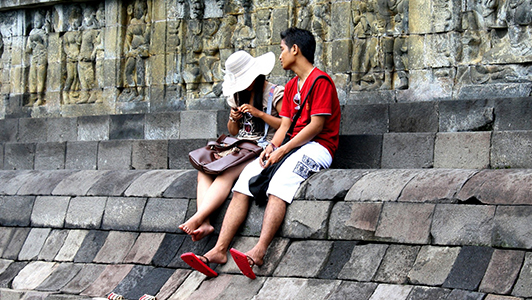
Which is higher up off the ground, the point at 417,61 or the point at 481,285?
the point at 417,61

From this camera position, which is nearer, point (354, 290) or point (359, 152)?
point (354, 290)

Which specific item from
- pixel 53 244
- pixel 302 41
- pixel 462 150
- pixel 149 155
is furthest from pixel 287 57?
pixel 53 244

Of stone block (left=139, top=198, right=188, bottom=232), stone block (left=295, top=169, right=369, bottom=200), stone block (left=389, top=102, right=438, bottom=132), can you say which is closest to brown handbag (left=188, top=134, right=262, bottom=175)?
stone block (left=139, top=198, right=188, bottom=232)

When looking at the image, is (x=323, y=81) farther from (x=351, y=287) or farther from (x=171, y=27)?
(x=171, y=27)

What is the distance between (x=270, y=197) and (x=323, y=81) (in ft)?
3.67

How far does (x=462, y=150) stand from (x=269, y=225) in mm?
1966

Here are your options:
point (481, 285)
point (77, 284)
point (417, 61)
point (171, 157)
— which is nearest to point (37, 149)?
point (171, 157)

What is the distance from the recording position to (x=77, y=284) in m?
7.55

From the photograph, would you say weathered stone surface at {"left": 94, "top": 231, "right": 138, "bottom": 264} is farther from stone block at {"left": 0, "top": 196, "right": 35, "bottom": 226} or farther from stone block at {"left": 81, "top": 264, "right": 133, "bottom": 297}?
stone block at {"left": 0, "top": 196, "right": 35, "bottom": 226}

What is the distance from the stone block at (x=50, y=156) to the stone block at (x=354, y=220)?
541 centimetres

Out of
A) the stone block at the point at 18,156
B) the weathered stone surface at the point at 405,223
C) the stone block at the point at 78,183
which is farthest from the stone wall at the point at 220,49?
the weathered stone surface at the point at 405,223

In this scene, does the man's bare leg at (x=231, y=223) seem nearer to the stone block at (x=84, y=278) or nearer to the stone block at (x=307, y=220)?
the stone block at (x=307, y=220)

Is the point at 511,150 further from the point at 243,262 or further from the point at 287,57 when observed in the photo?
the point at 243,262

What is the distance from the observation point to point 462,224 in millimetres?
5359
